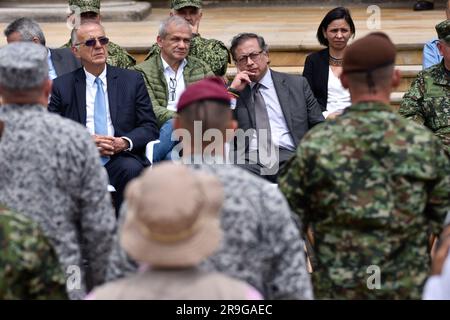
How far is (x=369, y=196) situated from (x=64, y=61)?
12.9 ft

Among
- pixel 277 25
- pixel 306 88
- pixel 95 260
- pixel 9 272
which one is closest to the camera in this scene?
pixel 9 272

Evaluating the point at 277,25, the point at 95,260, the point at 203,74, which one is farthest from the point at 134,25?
the point at 95,260

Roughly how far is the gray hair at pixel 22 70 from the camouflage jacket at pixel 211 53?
3.37m

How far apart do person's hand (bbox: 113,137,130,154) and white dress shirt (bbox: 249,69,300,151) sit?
0.74 metres

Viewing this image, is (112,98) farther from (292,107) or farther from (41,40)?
(292,107)

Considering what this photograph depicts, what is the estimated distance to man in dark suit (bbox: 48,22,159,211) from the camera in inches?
246

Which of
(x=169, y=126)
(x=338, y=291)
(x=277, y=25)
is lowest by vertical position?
(x=338, y=291)

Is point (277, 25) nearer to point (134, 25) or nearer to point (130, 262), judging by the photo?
point (134, 25)

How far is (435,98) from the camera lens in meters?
6.13

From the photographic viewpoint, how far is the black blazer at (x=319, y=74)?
7047 mm

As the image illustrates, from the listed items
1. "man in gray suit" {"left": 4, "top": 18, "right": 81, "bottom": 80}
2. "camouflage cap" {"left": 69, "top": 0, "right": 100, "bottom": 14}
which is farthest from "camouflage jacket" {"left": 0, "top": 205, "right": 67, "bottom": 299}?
"camouflage cap" {"left": 69, "top": 0, "right": 100, "bottom": 14}

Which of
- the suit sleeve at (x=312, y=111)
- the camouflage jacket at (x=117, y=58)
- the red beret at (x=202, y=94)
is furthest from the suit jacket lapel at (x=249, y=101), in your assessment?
the red beret at (x=202, y=94)
